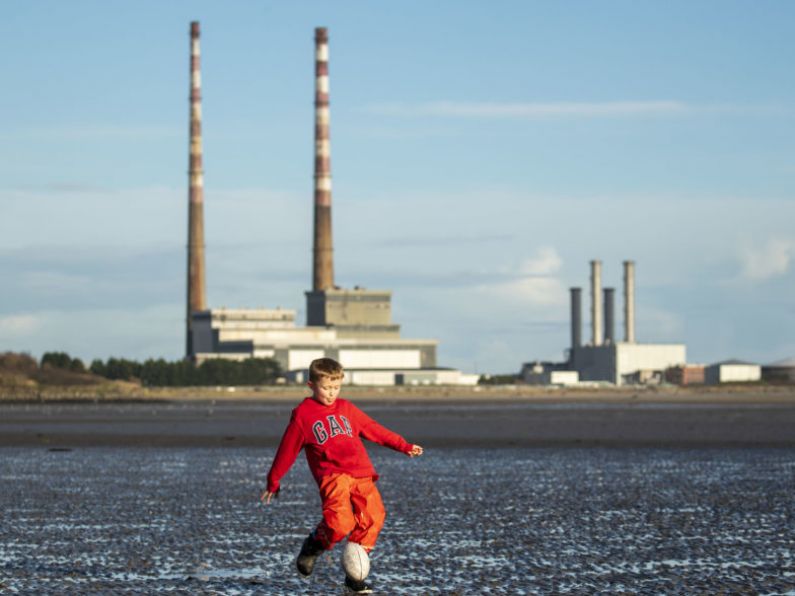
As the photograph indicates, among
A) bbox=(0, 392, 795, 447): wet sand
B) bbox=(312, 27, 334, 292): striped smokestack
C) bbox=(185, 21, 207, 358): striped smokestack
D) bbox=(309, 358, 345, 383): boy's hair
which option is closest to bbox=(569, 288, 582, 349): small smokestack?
bbox=(312, 27, 334, 292): striped smokestack

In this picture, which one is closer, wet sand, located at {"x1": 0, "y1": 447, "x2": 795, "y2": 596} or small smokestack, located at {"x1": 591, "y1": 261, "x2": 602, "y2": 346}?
wet sand, located at {"x1": 0, "y1": 447, "x2": 795, "y2": 596}

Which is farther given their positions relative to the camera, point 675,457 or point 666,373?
point 666,373

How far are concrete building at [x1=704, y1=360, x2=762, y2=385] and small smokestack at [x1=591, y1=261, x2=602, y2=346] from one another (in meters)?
14.1

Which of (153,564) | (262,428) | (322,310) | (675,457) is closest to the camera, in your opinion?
(153,564)

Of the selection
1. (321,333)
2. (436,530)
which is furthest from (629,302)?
(436,530)

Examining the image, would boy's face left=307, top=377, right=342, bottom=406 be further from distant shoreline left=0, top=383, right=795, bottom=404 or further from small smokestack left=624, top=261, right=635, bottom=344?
small smokestack left=624, top=261, right=635, bottom=344

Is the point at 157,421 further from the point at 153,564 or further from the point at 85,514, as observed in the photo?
the point at 153,564

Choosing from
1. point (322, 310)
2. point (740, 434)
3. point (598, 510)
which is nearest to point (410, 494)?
point (598, 510)

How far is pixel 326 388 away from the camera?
1157 cm

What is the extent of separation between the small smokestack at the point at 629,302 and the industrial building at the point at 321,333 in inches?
696

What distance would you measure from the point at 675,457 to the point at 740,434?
1442 centimetres

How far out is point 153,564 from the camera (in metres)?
14.1

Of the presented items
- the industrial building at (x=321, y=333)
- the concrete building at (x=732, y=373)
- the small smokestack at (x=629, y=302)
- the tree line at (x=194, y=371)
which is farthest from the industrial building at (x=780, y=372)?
the tree line at (x=194, y=371)

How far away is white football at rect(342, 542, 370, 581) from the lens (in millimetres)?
11672
